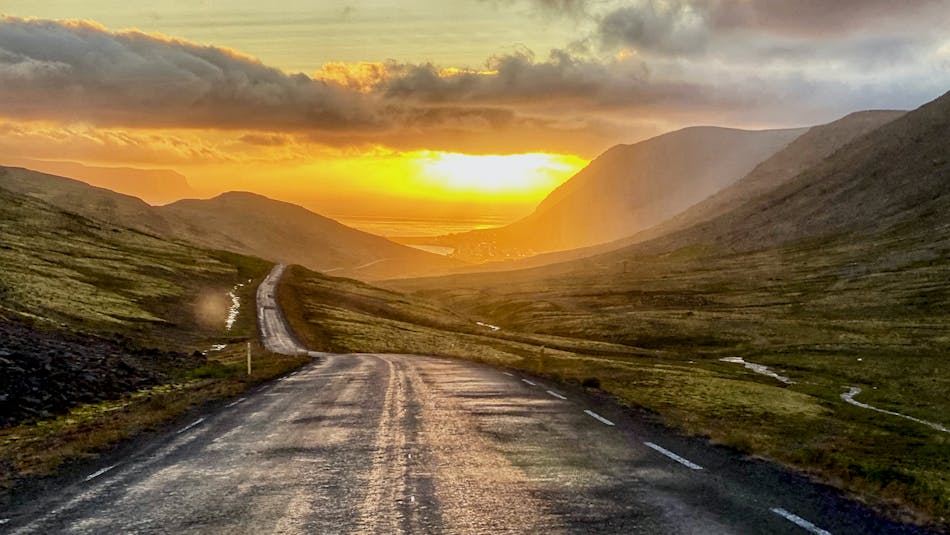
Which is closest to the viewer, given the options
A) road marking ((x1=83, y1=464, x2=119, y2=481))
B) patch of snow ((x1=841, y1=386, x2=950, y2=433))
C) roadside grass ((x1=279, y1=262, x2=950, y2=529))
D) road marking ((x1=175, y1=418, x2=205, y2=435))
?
road marking ((x1=83, y1=464, x2=119, y2=481))

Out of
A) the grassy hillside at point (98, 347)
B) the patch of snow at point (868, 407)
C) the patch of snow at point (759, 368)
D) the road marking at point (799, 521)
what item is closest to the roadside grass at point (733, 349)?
the patch of snow at point (868, 407)

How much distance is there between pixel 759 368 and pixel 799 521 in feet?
220

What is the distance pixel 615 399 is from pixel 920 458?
1064 centimetres

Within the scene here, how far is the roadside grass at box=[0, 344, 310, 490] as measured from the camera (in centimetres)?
1723

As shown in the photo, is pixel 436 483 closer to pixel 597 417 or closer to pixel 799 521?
pixel 799 521

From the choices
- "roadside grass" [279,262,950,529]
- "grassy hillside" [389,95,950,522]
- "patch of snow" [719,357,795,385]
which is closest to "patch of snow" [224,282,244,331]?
"roadside grass" [279,262,950,529]

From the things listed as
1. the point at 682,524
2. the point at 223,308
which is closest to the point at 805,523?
the point at 682,524

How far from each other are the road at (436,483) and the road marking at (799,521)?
17mm

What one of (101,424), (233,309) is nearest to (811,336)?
(233,309)

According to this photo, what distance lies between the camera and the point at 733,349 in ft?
293

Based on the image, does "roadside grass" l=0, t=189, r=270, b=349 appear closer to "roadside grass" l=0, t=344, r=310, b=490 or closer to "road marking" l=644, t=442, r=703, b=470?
"roadside grass" l=0, t=344, r=310, b=490

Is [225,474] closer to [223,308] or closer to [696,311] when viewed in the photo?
[223,308]

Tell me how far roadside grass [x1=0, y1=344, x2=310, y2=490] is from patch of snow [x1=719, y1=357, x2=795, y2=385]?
47.0 metres

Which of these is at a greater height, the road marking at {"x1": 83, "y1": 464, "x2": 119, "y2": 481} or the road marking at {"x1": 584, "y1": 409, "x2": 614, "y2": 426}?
the road marking at {"x1": 83, "y1": 464, "x2": 119, "y2": 481}
